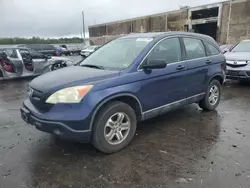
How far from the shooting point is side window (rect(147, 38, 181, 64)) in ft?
13.5

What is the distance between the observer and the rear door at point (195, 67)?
4655 mm

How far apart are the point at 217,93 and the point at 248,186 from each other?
3097 millimetres

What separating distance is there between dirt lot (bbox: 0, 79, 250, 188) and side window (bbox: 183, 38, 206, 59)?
1297 millimetres

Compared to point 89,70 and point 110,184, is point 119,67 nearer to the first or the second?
point 89,70

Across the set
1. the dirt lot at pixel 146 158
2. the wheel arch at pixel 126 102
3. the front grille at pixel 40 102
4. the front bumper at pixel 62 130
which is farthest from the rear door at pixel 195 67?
the front grille at pixel 40 102

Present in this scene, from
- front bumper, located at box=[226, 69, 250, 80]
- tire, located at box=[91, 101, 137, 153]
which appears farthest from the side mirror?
front bumper, located at box=[226, 69, 250, 80]

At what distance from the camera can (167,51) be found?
4.33 meters

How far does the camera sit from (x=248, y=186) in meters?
2.79

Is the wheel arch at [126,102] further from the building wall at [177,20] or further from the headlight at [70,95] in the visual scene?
the building wall at [177,20]

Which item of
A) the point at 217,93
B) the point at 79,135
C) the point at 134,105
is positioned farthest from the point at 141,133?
the point at 217,93

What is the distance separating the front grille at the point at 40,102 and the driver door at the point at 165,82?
1403 mm

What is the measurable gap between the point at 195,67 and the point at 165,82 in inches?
37.2

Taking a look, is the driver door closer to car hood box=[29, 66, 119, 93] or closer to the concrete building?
car hood box=[29, 66, 119, 93]

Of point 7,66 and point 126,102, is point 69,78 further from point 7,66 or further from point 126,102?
point 7,66
